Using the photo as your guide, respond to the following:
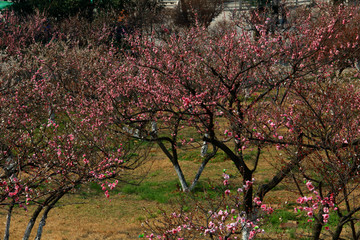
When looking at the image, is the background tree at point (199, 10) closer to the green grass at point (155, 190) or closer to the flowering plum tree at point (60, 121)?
the flowering plum tree at point (60, 121)

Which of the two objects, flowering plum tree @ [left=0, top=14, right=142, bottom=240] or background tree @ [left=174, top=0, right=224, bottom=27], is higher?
background tree @ [left=174, top=0, right=224, bottom=27]

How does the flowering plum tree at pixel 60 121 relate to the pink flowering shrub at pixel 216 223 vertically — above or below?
above

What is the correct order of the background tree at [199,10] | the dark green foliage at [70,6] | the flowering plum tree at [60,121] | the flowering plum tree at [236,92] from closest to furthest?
the flowering plum tree at [236,92] < the flowering plum tree at [60,121] < the dark green foliage at [70,6] < the background tree at [199,10]

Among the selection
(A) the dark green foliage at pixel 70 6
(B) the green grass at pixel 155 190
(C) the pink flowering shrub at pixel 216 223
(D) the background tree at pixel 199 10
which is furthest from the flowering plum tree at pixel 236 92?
(D) the background tree at pixel 199 10

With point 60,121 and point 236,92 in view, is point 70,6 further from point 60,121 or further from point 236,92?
point 236,92

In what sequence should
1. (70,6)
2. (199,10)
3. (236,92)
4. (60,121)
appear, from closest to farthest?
1. (236,92)
2. (60,121)
3. (70,6)
4. (199,10)

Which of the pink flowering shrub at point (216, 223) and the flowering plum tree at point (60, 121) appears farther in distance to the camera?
the flowering plum tree at point (60, 121)

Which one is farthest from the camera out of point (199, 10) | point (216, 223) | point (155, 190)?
point (199, 10)

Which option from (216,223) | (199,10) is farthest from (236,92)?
(199,10)

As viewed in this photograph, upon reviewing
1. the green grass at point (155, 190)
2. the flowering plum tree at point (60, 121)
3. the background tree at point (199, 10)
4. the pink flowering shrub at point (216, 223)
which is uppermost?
the background tree at point (199, 10)

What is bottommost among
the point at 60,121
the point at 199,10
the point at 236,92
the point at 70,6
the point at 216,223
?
the point at 216,223

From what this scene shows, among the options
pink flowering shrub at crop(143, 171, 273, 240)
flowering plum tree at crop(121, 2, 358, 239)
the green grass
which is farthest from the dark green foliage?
pink flowering shrub at crop(143, 171, 273, 240)

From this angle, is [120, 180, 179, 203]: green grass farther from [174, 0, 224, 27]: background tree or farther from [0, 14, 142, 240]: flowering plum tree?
[174, 0, 224, 27]: background tree

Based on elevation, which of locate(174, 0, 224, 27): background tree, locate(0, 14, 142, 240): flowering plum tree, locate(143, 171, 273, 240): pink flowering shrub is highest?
locate(174, 0, 224, 27): background tree
